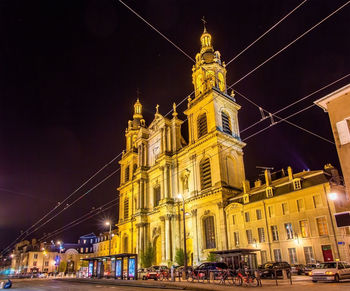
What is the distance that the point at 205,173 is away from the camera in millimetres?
40469

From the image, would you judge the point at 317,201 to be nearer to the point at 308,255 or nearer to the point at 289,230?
the point at 289,230

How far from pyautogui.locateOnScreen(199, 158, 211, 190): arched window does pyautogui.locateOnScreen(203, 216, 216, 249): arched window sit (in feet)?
14.4

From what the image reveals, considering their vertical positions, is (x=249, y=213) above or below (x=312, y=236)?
above

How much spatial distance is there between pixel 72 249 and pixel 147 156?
4812 centimetres

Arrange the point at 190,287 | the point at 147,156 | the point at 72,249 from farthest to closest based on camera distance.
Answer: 1. the point at 72,249
2. the point at 147,156
3. the point at 190,287

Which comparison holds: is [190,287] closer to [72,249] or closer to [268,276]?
[268,276]

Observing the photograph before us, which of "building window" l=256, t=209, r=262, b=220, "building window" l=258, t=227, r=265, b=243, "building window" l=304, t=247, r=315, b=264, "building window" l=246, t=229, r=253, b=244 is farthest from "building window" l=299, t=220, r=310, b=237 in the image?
"building window" l=246, t=229, r=253, b=244

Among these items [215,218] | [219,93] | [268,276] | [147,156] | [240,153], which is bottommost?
[268,276]

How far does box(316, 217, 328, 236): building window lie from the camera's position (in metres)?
27.6

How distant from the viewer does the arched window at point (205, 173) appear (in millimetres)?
39875

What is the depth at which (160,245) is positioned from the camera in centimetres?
4662

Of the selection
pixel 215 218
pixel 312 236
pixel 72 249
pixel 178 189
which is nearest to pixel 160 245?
pixel 178 189

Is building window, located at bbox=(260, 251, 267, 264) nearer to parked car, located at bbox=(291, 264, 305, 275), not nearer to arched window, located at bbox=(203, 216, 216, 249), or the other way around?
parked car, located at bbox=(291, 264, 305, 275)

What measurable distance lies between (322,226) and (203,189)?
15797mm
